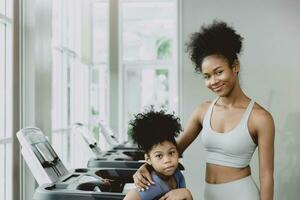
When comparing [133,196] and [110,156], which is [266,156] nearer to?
[133,196]

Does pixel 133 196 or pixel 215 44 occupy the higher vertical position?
pixel 215 44

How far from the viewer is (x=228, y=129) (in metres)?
1.55

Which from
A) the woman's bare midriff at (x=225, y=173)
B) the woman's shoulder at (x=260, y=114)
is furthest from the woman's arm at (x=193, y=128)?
the woman's shoulder at (x=260, y=114)

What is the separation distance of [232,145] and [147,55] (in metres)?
5.31

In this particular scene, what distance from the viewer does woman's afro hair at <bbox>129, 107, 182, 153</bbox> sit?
1.60m

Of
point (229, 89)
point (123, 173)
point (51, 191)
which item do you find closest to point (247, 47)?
point (123, 173)

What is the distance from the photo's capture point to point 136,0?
21.5ft

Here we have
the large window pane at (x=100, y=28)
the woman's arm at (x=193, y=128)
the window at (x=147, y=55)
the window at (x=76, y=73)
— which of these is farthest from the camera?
the window at (x=147, y=55)

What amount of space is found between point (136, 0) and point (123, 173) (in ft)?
15.4
